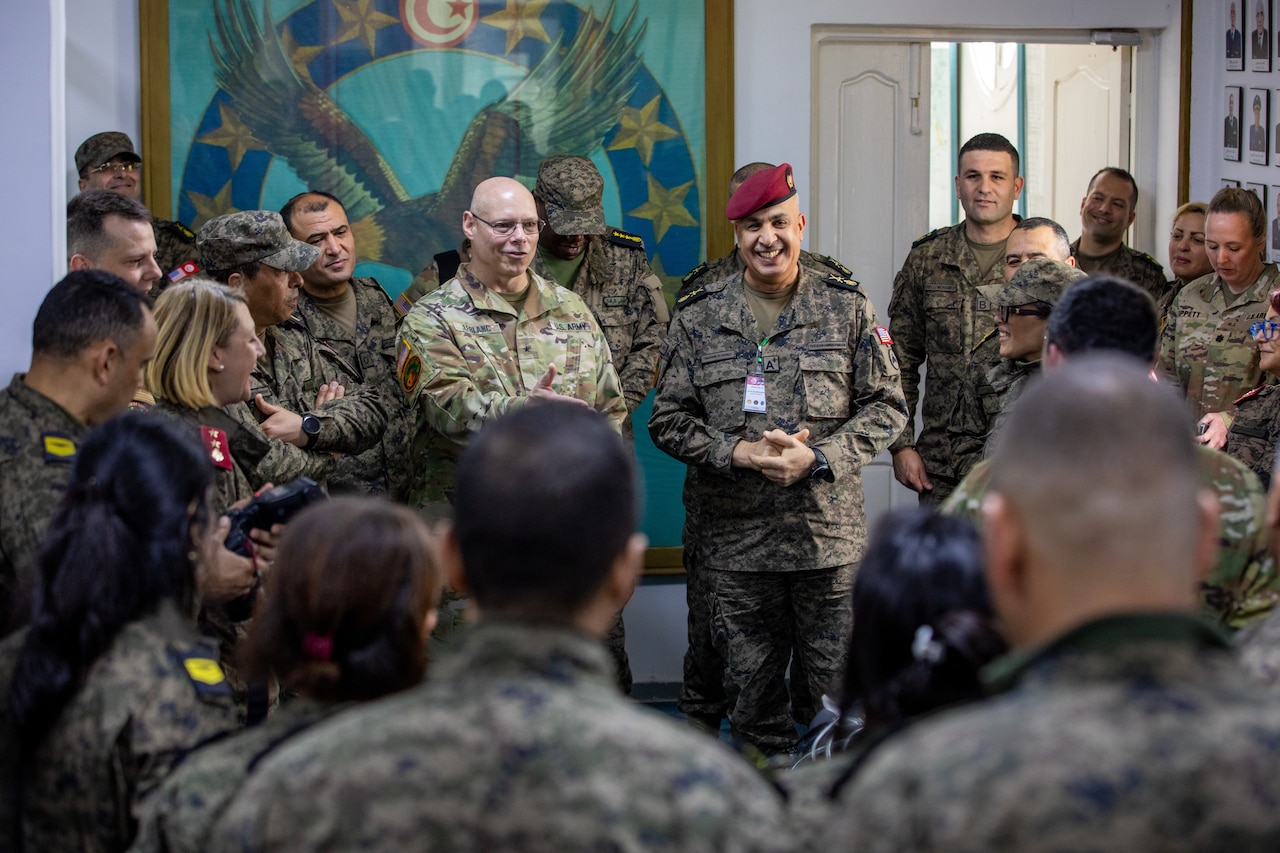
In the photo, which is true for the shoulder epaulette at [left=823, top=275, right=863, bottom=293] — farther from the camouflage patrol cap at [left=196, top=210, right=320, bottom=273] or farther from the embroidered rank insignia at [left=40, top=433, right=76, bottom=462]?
the embroidered rank insignia at [left=40, top=433, right=76, bottom=462]

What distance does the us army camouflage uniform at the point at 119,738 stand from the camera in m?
1.84

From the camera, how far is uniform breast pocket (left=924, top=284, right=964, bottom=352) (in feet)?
17.2

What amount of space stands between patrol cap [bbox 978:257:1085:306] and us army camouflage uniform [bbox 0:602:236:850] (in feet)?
8.45

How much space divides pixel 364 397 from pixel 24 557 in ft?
5.46

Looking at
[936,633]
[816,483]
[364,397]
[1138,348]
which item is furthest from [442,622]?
[936,633]

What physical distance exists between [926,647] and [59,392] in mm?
1759

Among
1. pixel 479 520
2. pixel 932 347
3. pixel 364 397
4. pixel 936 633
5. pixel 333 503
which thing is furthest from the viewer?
pixel 932 347

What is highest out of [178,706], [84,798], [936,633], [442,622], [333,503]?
[333,503]

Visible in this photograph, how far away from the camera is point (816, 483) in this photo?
4.30 meters

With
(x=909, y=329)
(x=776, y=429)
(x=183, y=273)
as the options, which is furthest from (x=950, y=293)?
(x=183, y=273)

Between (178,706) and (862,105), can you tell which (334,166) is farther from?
(178,706)

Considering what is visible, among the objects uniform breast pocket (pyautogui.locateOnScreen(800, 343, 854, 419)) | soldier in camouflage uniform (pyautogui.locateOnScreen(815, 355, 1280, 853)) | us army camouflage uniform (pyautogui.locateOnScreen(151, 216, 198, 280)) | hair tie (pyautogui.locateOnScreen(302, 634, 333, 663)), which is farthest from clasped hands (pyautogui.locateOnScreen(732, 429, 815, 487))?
soldier in camouflage uniform (pyautogui.locateOnScreen(815, 355, 1280, 853))

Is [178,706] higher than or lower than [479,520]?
lower

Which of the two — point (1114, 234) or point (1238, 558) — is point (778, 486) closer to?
point (1238, 558)
